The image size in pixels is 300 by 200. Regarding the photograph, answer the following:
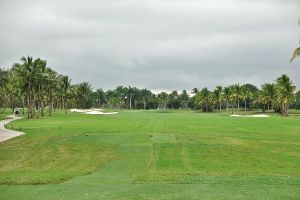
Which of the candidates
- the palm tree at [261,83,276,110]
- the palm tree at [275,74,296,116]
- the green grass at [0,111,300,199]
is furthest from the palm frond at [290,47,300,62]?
the palm tree at [261,83,276,110]

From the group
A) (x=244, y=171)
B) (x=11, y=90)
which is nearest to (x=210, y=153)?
(x=244, y=171)

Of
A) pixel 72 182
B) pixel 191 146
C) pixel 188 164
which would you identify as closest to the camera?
pixel 72 182

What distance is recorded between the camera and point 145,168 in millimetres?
26469

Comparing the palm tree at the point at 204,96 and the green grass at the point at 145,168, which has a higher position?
the palm tree at the point at 204,96

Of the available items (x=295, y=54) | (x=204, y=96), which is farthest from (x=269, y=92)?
(x=295, y=54)

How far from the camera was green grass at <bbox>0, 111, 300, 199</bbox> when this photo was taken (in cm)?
1712

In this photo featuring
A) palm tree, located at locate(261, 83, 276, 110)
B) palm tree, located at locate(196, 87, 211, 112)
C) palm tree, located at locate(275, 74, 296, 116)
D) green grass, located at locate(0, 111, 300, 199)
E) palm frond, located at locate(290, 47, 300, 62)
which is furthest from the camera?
palm tree, located at locate(196, 87, 211, 112)

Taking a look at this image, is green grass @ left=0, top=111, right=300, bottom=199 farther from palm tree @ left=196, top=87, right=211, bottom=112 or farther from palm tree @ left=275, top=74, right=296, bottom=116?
palm tree @ left=196, top=87, right=211, bottom=112

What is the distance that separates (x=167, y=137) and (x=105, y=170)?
20354mm

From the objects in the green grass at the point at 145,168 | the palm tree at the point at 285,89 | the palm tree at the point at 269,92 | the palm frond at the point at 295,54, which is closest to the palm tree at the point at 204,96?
the palm tree at the point at 269,92

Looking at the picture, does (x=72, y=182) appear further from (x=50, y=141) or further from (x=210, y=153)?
(x=50, y=141)

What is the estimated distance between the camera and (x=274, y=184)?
63.5ft

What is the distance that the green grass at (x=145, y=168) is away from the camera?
17.1 metres

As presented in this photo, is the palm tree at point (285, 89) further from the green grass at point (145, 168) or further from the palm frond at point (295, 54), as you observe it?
the palm frond at point (295, 54)
